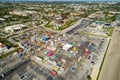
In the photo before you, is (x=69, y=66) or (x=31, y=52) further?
(x=31, y=52)

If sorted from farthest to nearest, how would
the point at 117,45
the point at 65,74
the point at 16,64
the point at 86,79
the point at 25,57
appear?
the point at 117,45
the point at 25,57
the point at 16,64
the point at 65,74
the point at 86,79

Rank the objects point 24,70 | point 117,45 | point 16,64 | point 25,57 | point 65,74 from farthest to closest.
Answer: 1. point 117,45
2. point 25,57
3. point 16,64
4. point 24,70
5. point 65,74

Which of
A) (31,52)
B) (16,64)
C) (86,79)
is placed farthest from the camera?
(31,52)

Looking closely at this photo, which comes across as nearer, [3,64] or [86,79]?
[86,79]

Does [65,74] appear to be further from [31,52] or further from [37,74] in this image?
[31,52]

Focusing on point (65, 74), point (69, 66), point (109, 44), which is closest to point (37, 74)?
point (65, 74)

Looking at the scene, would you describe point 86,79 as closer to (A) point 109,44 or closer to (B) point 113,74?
(B) point 113,74

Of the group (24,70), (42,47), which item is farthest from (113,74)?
(42,47)

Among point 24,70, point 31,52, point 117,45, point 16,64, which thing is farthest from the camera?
point 117,45
